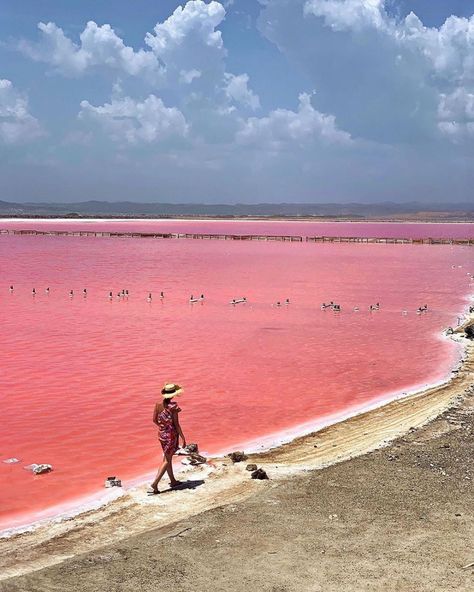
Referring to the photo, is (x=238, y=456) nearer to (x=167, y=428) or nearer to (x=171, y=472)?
(x=171, y=472)

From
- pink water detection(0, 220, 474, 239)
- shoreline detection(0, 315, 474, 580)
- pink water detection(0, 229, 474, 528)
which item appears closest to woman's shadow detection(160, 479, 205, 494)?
shoreline detection(0, 315, 474, 580)

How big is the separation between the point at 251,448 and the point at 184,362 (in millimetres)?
6213

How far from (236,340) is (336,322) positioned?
185 inches

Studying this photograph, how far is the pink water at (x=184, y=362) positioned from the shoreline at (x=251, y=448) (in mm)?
114

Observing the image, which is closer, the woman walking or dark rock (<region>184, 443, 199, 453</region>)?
the woman walking

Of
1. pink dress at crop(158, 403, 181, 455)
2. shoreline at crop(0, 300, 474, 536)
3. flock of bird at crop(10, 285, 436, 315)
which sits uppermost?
pink dress at crop(158, 403, 181, 455)

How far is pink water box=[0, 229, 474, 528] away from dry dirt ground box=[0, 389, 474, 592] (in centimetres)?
235

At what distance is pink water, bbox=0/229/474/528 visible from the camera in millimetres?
10773

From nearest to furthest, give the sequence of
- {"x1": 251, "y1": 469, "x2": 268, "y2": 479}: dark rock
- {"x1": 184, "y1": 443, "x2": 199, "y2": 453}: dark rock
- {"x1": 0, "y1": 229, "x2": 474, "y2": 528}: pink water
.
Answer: {"x1": 251, "y1": 469, "x2": 268, "y2": 479}: dark rock, {"x1": 184, "y1": 443, "x2": 199, "y2": 453}: dark rock, {"x1": 0, "y1": 229, "x2": 474, "y2": 528}: pink water

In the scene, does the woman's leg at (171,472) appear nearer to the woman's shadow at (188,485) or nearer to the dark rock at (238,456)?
the woman's shadow at (188,485)

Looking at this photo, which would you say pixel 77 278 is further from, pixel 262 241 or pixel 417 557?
pixel 262 241

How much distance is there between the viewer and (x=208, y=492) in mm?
8414

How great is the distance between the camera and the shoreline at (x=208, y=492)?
7043 millimetres

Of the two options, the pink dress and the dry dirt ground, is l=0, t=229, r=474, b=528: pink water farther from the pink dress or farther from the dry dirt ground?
the dry dirt ground
